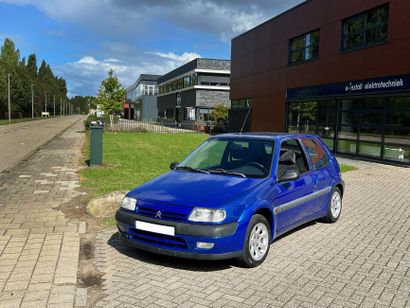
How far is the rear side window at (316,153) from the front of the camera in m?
6.45

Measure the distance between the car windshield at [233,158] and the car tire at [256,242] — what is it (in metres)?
0.67

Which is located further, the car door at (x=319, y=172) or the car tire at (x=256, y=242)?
the car door at (x=319, y=172)

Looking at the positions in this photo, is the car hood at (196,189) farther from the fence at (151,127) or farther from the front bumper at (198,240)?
the fence at (151,127)

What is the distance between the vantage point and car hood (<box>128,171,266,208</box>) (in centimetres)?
454

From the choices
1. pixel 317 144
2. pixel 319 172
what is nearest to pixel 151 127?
pixel 317 144

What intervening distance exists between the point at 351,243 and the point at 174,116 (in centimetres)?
5657

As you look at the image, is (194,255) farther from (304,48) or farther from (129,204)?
(304,48)

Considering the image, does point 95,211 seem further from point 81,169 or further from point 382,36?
point 382,36

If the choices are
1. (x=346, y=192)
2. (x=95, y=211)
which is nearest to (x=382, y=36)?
(x=346, y=192)

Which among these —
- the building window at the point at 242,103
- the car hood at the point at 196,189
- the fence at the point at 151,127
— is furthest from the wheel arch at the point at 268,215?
the fence at the point at 151,127

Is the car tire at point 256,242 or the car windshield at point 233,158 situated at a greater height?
the car windshield at point 233,158

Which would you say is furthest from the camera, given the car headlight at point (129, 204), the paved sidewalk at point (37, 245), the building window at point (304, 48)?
the building window at point (304, 48)

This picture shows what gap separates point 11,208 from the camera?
23.6 ft

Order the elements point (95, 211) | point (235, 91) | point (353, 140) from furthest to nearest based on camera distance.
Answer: point (235, 91) < point (353, 140) < point (95, 211)
